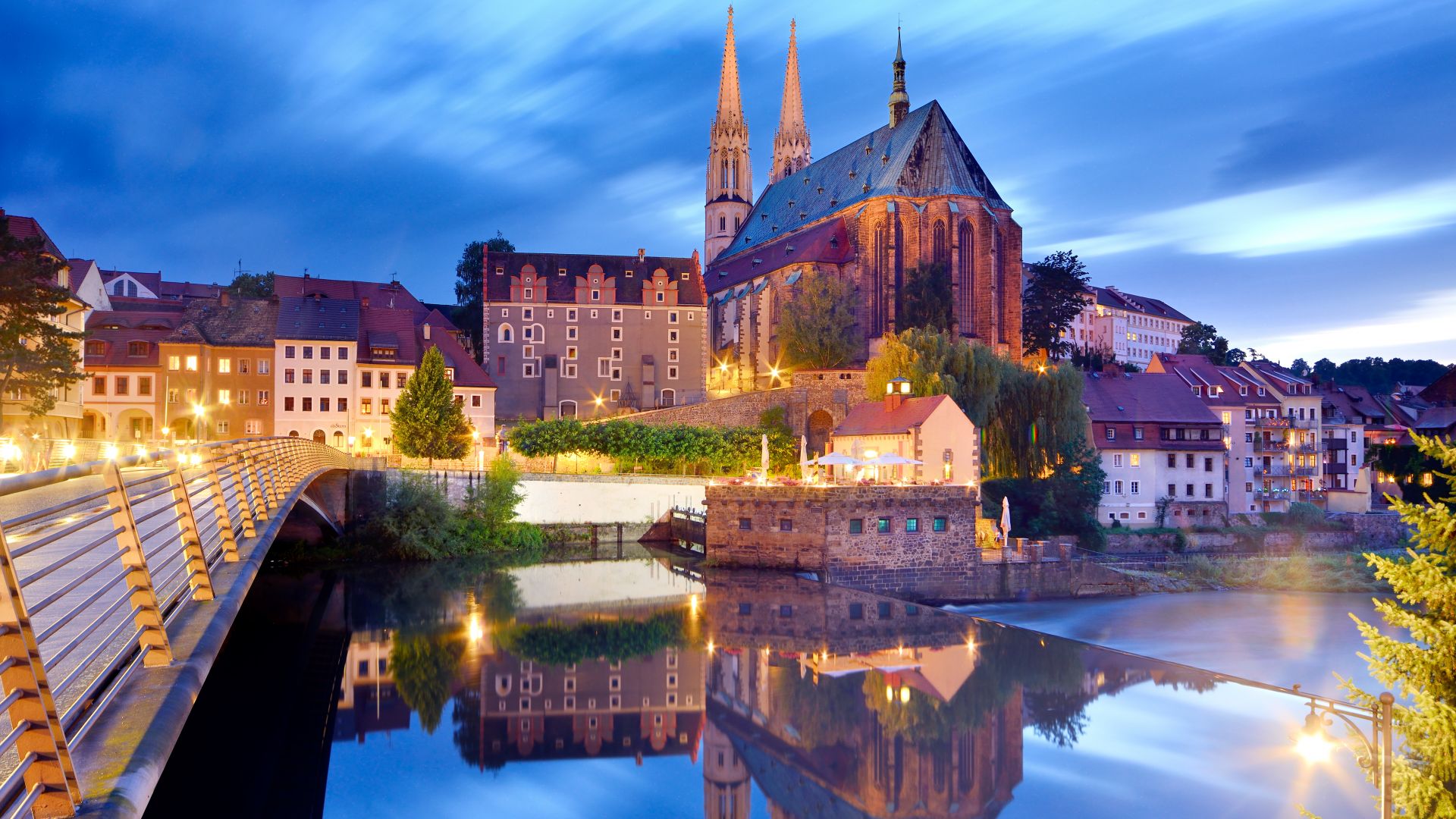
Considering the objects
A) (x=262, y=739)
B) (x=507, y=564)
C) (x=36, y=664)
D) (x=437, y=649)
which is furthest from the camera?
(x=507, y=564)

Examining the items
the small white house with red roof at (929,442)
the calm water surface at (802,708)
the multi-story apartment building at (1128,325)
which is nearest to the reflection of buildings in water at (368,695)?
the calm water surface at (802,708)

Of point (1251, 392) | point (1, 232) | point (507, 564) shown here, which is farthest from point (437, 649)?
point (1251, 392)

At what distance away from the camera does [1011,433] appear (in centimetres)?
5141

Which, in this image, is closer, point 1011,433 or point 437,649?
point 437,649

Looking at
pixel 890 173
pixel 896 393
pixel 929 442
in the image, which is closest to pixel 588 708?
pixel 929 442

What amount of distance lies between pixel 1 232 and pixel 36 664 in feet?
109

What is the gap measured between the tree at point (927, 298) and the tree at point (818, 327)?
3.66 m

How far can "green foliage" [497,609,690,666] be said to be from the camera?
26.6 m

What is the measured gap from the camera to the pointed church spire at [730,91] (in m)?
107

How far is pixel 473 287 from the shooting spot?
3538 inches

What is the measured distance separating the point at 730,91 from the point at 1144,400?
61910 mm

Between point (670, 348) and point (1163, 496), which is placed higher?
point (670, 348)

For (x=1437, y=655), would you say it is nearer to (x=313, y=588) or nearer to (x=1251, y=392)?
(x=313, y=588)

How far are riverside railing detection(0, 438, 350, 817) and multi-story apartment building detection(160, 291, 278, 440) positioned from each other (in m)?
48.9
